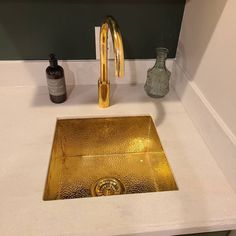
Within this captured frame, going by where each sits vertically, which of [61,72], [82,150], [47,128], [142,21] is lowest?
[82,150]

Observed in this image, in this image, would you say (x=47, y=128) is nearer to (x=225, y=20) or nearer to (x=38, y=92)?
(x=38, y=92)

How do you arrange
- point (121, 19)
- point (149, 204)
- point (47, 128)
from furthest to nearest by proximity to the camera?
point (121, 19), point (47, 128), point (149, 204)

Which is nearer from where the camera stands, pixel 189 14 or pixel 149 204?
pixel 149 204

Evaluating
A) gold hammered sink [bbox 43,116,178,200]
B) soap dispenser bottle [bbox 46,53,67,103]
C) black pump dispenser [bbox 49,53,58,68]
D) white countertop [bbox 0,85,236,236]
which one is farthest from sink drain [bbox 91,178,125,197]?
black pump dispenser [bbox 49,53,58,68]

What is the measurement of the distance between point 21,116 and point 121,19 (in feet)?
1.81

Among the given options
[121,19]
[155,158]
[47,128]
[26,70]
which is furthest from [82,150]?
[121,19]

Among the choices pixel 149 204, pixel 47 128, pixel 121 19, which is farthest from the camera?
pixel 121 19

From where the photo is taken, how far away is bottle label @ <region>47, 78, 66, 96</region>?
0.87 meters

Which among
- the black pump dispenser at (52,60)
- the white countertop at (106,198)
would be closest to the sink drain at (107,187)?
the white countertop at (106,198)

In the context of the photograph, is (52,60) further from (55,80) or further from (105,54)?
(105,54)

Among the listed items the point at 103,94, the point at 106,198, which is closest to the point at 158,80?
the point at 103,94

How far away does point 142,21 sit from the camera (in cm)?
95

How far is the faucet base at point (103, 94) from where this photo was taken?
0.88 metres

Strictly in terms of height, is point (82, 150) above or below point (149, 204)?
below
